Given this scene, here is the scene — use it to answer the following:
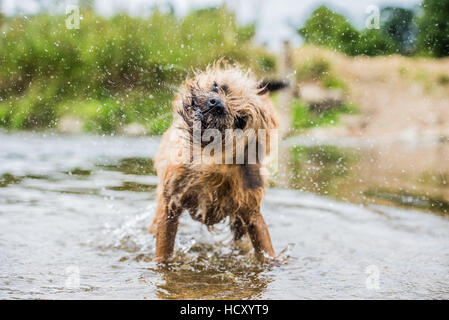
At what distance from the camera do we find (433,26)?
12969 mm

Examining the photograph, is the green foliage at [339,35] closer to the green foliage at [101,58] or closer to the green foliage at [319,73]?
the green foliage at [319,73]

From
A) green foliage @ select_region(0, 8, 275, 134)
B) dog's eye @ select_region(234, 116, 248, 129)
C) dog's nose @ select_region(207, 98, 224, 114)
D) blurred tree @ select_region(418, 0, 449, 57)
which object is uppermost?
blurred tree @ select_region(418, 0, 449, 57)

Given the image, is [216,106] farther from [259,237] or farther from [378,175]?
[378,175]

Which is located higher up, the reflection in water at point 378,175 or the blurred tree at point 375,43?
the blurred tree at point 375,43

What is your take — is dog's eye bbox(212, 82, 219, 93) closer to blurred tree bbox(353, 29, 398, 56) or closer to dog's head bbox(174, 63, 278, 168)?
dog's head bbox(174, 63, 278, 168)

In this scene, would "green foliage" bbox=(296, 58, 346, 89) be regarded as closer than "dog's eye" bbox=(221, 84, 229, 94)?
No

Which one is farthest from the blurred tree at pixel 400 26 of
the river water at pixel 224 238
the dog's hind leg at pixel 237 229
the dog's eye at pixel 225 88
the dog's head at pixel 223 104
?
the dog's eye at pixel 225 88

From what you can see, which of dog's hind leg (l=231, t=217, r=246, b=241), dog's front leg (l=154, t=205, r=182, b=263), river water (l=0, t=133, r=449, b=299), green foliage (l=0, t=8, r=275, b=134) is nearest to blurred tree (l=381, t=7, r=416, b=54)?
green foliage (l=0, t=8, r=275, b=134)

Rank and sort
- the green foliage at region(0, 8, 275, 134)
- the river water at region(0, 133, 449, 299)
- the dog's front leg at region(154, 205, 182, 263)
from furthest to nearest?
1. the green foliage at region(0, 8, 275, 134)
2. the dog's front leg at region(154, 205, 182, 263)
3. the river water at region(0, 133, 449, 299)

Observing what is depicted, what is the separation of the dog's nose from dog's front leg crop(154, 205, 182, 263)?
0.95 metres

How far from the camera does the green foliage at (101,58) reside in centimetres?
1031

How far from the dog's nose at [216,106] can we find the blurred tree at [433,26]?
11.3 m

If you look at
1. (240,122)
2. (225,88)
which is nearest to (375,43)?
(225,88)

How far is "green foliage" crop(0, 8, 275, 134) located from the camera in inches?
406
